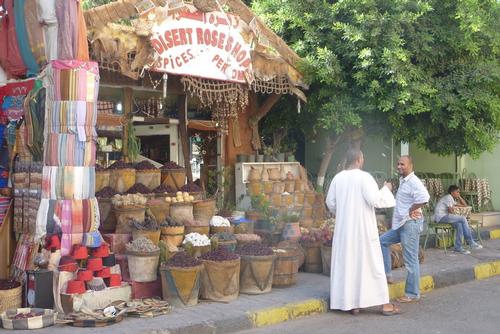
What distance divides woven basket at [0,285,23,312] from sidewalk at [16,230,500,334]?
761 millimetres

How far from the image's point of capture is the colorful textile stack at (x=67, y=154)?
690 cm

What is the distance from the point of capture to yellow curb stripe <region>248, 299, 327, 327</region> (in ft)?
23.2

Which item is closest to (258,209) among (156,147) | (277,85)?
(277,85)

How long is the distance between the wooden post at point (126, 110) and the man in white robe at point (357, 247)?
4.74m

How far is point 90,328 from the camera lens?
6.39 m

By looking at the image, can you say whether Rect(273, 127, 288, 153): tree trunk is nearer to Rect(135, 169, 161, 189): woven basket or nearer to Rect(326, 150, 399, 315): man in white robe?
Rect(135, 169, 161, 189): woven basket

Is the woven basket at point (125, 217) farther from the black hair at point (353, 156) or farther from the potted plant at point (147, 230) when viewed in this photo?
the black hair at point (353, 156)

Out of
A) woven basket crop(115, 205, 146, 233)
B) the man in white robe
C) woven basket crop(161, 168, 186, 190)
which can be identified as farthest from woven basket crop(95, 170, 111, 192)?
the man in white robe

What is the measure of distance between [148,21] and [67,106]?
2421mm

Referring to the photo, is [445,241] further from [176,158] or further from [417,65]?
[176,158]

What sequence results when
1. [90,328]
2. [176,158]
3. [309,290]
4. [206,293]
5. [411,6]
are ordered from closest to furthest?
[90,328]
[206,293]
[309,290]
[411,6]
[176,158]

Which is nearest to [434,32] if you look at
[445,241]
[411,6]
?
[411,6]

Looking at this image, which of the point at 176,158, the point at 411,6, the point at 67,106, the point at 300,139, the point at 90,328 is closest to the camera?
the point at 90,328

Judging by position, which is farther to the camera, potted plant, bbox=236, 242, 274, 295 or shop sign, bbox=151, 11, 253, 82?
shop sign, bbox=151, 11, 253, 82
